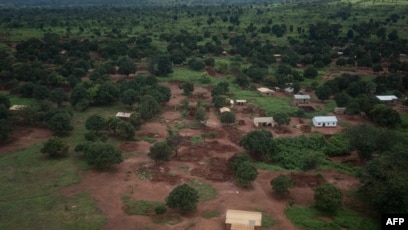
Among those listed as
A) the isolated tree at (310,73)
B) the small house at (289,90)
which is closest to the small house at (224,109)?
the small house at (289,90)

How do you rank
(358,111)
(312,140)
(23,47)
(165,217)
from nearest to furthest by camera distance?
(165,217) → (312,140) → (358,111) → (23,47)

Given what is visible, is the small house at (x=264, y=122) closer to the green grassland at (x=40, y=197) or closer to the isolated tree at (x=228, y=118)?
the isolated tree at (x=228, y=118)

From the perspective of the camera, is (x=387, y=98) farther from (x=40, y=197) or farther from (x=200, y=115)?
(x=40, y=197)

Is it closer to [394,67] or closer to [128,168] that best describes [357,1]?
[394,67]

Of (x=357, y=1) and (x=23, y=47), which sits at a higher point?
(x=357, y=1)

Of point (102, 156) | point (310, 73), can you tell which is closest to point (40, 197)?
point (102, 156)

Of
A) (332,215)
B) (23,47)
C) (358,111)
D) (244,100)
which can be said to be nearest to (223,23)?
(23,47)

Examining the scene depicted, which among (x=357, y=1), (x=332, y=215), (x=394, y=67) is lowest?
(x=332, y=215)

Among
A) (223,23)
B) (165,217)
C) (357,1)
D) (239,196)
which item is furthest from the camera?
(357,1)
